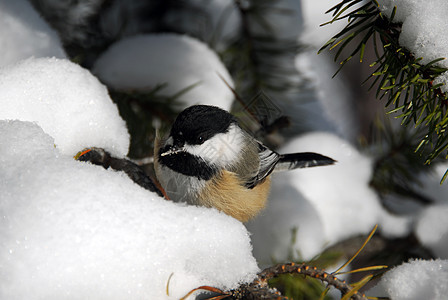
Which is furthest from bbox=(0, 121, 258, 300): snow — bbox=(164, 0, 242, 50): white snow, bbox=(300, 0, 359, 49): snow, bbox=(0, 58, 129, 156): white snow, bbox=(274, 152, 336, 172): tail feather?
bbox=(300, 0, 359, 49): snow

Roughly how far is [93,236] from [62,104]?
0.32 meters

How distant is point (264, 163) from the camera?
106cm

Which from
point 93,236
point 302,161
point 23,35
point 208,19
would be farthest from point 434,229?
point 23,35

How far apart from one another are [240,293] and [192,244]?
110 millimetres

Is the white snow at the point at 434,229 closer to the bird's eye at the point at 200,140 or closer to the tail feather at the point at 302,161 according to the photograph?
the tail feather at the point at 302,161

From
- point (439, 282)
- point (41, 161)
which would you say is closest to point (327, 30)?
point (439, 282)

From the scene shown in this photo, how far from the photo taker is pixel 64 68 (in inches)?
28.6

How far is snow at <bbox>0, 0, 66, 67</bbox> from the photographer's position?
0.83m

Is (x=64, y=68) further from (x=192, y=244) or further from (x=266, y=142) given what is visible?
(x=266, y=142)

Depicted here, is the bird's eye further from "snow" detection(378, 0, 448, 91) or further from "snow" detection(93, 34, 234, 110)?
"snow" detection(378, 0, 448, 91)

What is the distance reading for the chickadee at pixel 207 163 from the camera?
83cm

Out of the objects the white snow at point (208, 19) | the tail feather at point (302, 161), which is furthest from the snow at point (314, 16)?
the tail feather at point (302, 161)

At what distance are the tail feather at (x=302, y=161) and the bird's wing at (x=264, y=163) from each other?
0.08 feet

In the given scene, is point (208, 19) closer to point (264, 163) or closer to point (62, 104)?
point (264, 163)
